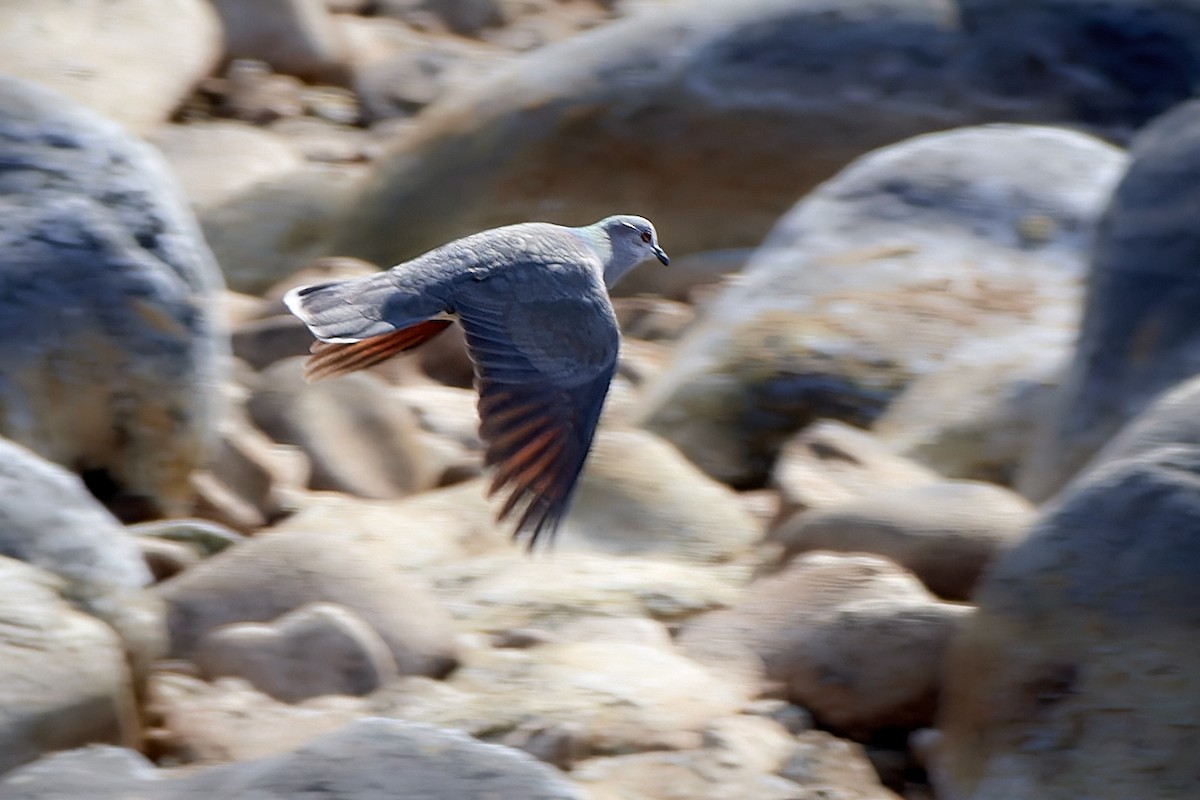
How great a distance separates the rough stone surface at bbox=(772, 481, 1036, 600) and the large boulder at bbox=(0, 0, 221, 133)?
3917 millimetres

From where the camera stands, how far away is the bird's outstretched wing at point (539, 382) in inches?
100.0

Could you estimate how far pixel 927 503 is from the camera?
3.32 m

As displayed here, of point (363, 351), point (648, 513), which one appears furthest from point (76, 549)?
point (648, 513)

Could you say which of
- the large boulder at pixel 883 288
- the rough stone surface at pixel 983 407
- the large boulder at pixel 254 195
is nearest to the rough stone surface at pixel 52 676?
the large boulder at pixel 883 288

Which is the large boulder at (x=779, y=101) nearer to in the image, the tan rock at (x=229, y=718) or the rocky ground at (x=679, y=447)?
the rocky ground at (x=679, y=447)

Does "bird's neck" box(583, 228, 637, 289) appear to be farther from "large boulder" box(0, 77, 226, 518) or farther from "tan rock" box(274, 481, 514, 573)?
"large boulder" box(0, 77, 226, 518)

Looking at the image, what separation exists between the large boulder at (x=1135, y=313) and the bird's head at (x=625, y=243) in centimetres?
116

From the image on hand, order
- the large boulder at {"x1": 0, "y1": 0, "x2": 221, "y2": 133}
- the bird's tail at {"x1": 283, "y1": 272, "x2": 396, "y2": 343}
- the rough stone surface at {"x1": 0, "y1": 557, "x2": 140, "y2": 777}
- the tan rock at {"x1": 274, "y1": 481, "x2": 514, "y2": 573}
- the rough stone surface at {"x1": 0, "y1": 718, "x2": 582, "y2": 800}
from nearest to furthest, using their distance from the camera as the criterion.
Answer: the rough stone surface at {"x1": 0, "y1": 718, "x2": 582, "y2": 800} < the rough stone surface at {"x1": 0, "y1": 557, "x2": 140, "y2": 777} < the bird's tail at {"x1": 283, "y1": 272, "x2": 396, "y2": 343} < the tan rock at {"x1": 274, "y1": 481, "x2": 514, "y2": 573} < the large boulder at {"x1": 0, "y1": 0, "x2": 221, "y2": 133}

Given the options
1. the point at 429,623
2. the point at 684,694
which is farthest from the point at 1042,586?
the point at 429,623

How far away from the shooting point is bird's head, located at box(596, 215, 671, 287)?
285cm

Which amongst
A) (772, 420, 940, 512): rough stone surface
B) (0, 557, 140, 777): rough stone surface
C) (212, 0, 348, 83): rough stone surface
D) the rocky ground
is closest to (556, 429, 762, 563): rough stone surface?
the rocky ground

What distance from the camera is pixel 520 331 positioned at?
2.58m

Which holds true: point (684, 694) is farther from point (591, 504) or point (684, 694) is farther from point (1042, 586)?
point (591, 504)

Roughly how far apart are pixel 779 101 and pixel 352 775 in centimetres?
392
